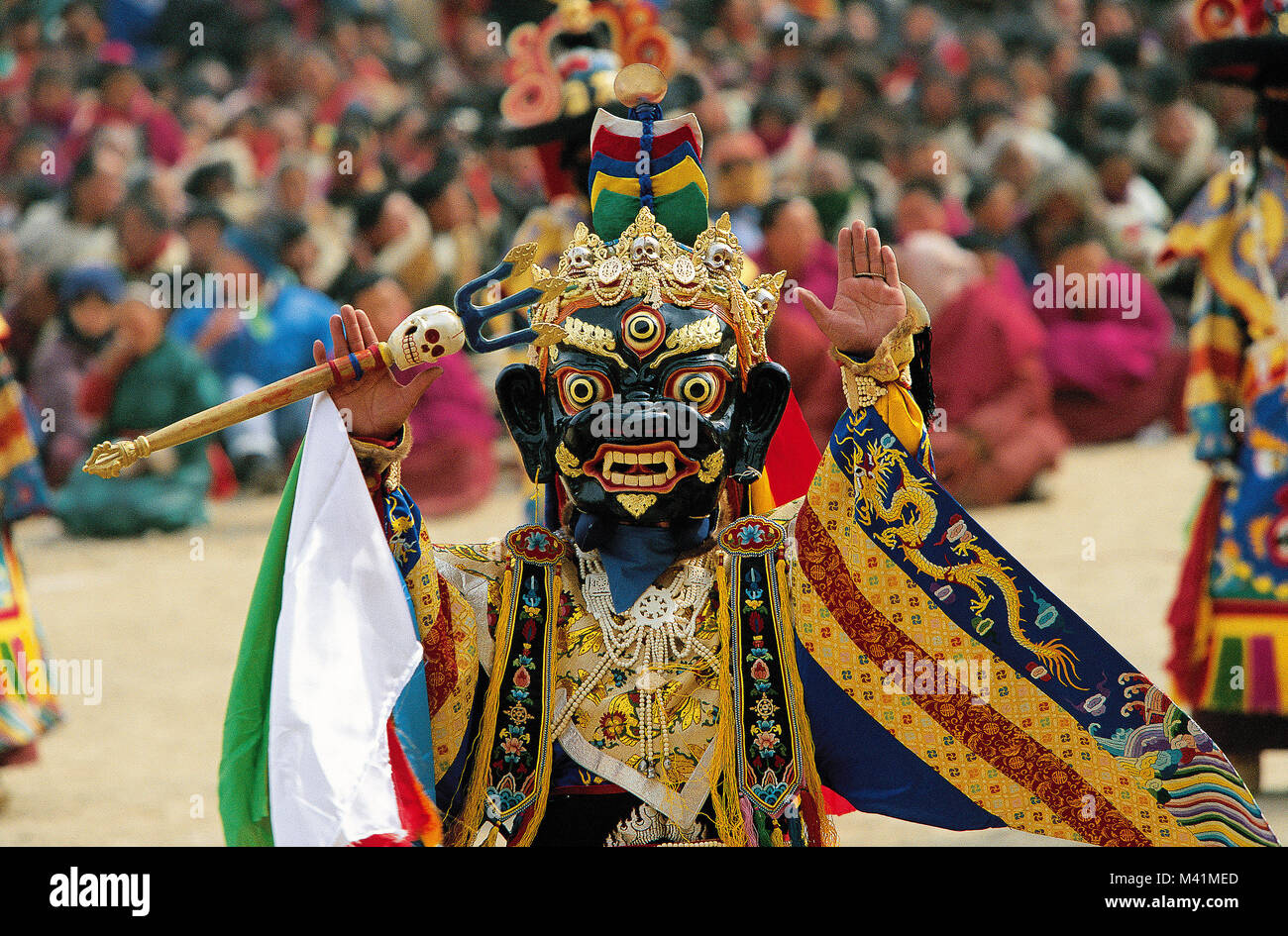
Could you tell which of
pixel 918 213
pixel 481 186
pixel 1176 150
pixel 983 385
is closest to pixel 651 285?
pixel 983 385

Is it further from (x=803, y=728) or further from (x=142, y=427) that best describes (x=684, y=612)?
(x=142, y=427)

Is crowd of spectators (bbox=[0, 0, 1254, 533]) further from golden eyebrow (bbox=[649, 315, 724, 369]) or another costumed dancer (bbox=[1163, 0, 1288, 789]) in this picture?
golden eyebrow (bbox=[649, 315, 724, 369])

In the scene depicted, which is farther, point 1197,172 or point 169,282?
point 1197,172

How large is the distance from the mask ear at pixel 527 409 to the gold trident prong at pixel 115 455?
763mm

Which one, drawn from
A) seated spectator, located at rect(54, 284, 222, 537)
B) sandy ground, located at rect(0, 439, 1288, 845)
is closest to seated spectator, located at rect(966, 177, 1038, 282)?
sandy ground, located at rect(0, 439, 1288, 845)

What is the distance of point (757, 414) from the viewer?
402 cm

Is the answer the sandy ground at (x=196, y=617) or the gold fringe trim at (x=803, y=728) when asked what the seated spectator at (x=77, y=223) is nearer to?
the sandy ground at (x=196, y=617)

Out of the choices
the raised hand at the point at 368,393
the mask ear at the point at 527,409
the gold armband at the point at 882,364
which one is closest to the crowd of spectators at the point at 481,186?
the mask ear at the point at 527,409

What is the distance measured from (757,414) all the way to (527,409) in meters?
0.49

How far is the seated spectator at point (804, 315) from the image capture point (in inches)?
449

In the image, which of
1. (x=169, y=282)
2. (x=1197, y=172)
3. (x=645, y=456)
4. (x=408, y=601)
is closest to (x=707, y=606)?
(x=645, y=456)
